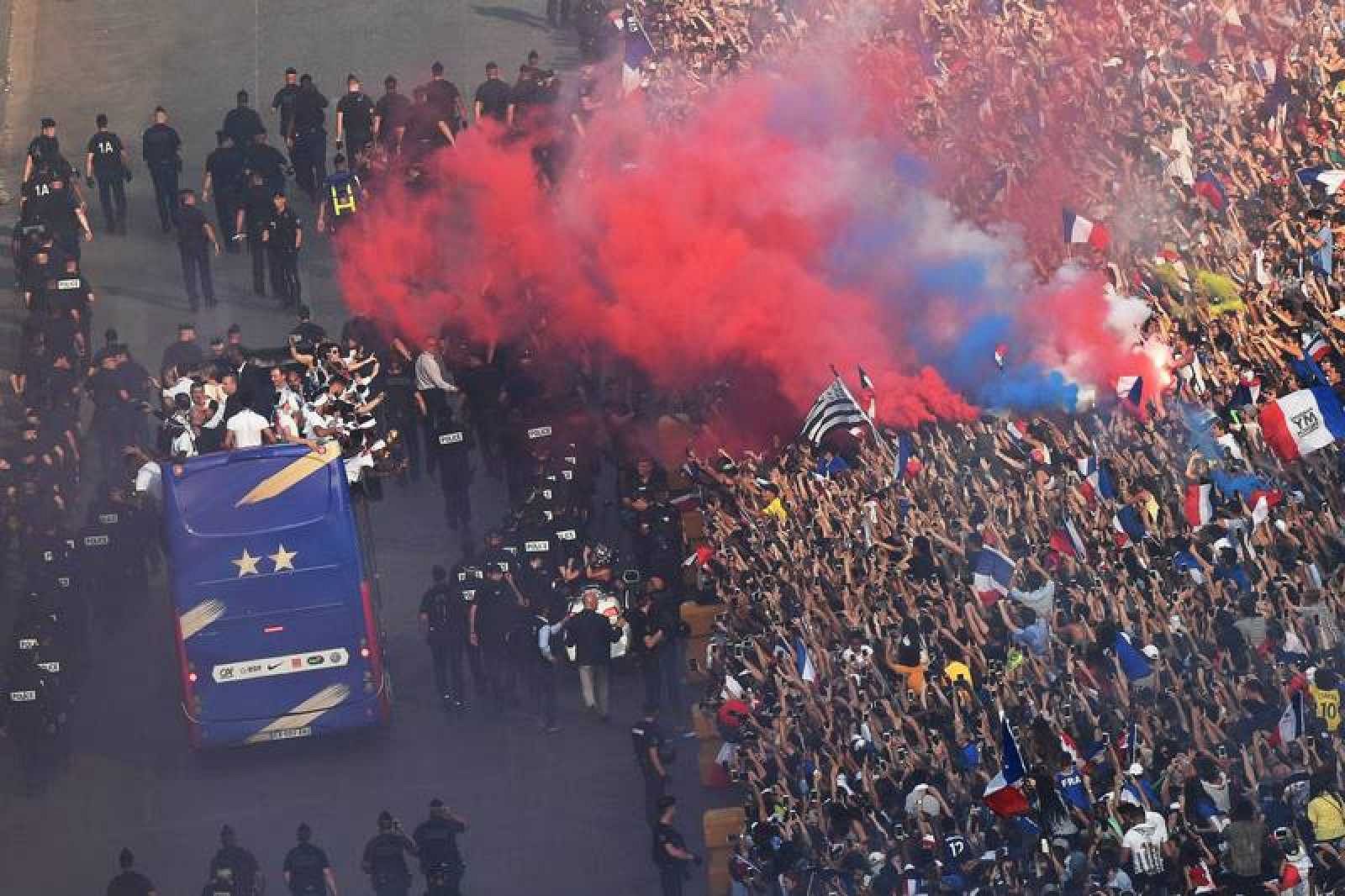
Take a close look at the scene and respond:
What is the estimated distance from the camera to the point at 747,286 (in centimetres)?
3262

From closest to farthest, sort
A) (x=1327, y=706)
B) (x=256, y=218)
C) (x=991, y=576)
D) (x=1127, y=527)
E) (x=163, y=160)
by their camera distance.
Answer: (x=1327, y=706) < (x=1127, y=527) < (x=991, y=576) < (x=256, y=218) < (x=163, y=160)

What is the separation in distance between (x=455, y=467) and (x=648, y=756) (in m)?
6.27

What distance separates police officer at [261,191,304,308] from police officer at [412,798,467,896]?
12.0 m

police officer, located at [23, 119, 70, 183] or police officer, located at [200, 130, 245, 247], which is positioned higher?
police officer, located at [23, 119, 70, 183]

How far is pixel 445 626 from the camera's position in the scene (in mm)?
28156

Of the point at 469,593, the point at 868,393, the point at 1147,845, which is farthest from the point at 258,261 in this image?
the point at 1147,845

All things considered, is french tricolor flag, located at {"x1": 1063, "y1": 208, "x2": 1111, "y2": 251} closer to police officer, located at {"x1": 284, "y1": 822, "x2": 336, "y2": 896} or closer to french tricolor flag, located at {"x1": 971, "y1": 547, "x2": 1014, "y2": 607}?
french tricolor flag, located at {"x1": 971, "y1": 547, "x2": 1014, "y2": 607}

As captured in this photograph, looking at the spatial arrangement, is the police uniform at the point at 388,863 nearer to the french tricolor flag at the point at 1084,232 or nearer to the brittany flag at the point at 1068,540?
the brittany flag at the point at 1068,540

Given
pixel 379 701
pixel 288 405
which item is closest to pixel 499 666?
pixel 379 701

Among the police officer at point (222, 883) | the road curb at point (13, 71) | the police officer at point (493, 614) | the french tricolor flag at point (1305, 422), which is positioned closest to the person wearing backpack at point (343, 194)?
the road curb at point (13, 71)

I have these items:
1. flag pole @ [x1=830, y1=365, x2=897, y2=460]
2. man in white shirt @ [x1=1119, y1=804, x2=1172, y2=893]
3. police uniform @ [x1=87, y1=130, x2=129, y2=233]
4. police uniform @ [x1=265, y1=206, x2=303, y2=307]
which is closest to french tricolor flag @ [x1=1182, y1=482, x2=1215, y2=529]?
man in white shirt @ [x1=1119, y1=804, x2=1172, y2=893]

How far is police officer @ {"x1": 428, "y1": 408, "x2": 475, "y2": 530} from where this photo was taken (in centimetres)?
3102

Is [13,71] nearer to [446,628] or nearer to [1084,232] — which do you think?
[446,628]

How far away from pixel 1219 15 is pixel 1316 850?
1449 centimetres
